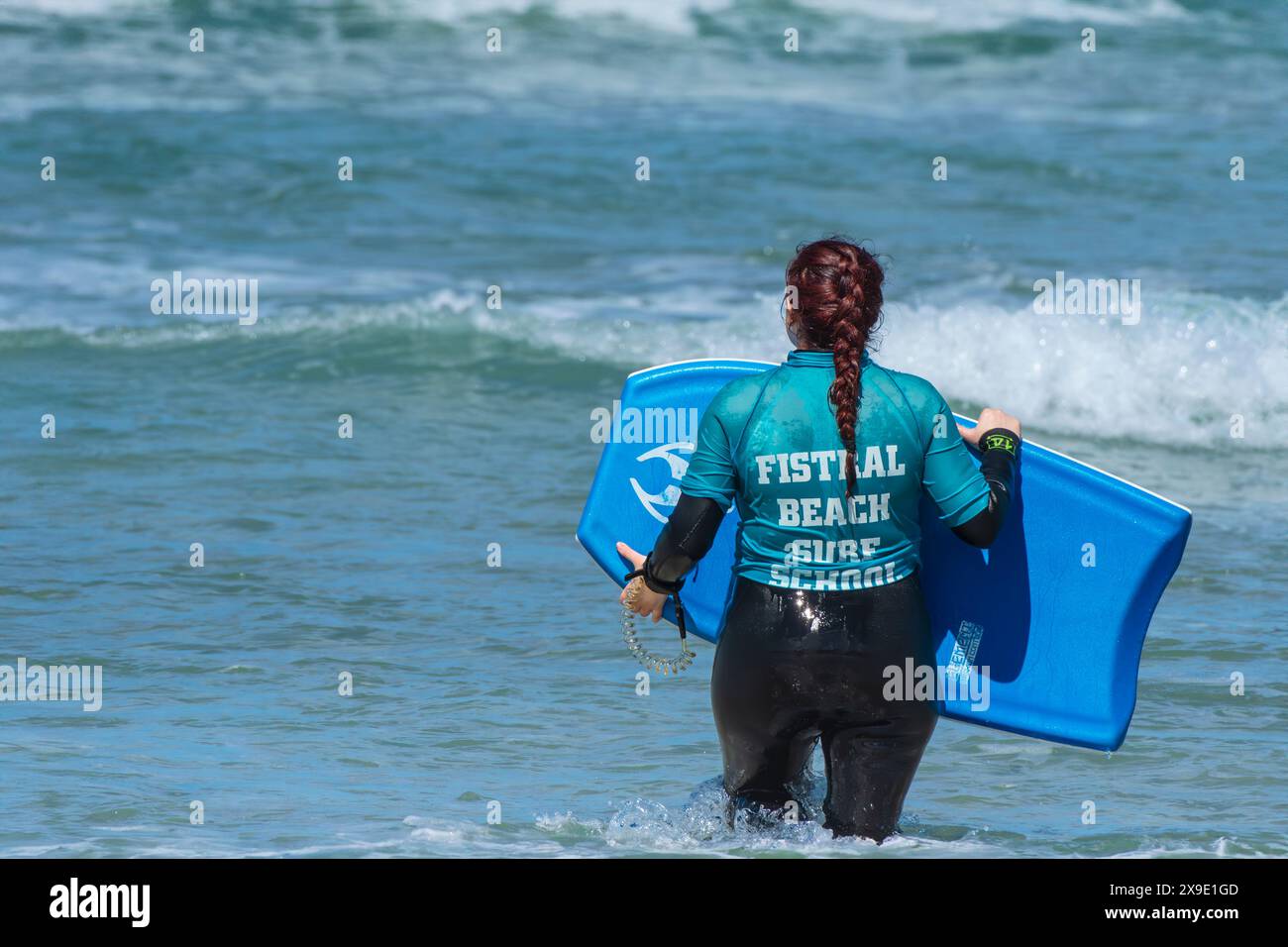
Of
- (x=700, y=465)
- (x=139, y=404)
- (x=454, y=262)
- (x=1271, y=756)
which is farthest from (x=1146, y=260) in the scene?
(x=700, y=465)

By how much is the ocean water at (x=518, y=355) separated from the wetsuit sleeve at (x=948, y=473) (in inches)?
27.8

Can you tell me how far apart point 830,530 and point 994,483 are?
1.14 ft

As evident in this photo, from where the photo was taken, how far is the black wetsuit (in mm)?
3447

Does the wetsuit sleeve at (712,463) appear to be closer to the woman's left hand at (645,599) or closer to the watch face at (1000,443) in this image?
the woman's left hand at (645,599)

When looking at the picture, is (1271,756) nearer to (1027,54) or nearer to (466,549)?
(466,549)

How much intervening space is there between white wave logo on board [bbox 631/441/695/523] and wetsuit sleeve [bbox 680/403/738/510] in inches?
31.1

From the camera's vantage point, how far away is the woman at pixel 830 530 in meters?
3.38

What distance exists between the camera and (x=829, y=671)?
345cm

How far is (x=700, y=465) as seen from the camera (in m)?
3.43

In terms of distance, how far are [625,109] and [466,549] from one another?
10824mm
